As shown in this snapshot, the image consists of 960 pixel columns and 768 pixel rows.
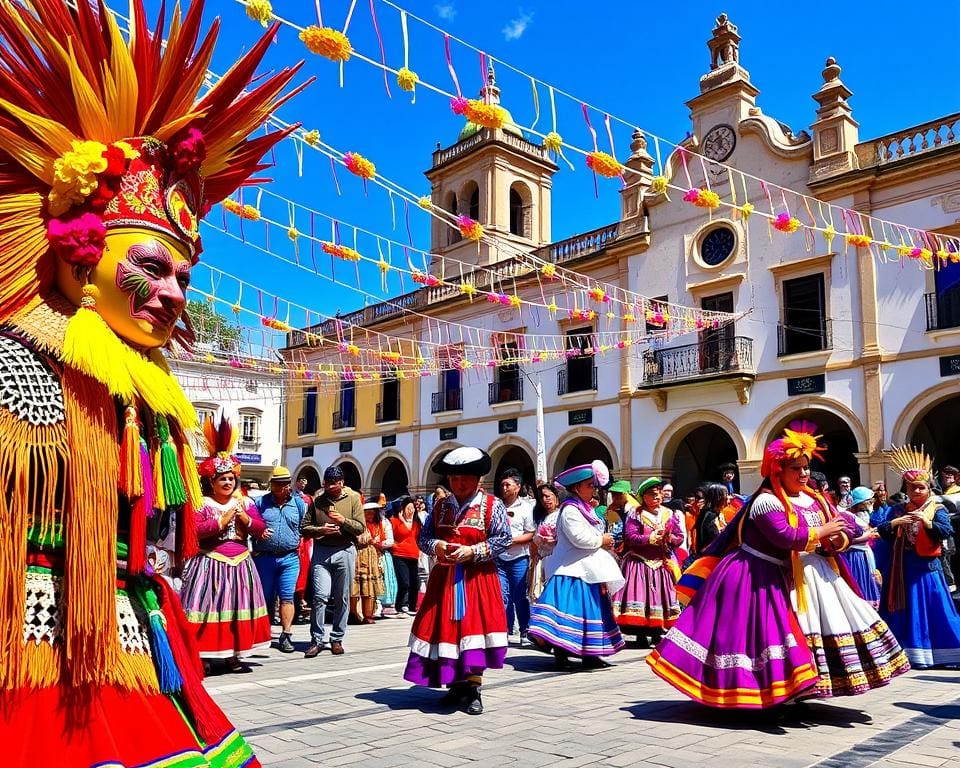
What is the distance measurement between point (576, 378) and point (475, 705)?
18721 mm

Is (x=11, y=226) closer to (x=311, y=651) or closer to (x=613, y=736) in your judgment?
(x=613, y=736)

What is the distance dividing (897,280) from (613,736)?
15577mm

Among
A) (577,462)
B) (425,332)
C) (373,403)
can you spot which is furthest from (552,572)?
(373,403)

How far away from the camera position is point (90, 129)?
2365 mm

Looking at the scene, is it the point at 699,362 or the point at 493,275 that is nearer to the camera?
the point at 699,362

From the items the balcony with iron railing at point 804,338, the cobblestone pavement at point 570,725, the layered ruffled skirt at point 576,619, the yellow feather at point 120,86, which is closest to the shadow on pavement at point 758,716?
the cobblestone pavement at point 570,725

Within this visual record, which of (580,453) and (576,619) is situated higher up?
(580,453)

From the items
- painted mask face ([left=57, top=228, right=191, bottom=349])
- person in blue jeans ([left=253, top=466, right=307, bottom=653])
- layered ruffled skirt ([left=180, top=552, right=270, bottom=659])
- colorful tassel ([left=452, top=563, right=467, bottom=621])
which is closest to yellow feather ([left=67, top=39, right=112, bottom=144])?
painted mask face ([left=57, top=228, right=191, bottom=349])

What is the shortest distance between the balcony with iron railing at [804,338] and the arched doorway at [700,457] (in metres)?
→ 3.80

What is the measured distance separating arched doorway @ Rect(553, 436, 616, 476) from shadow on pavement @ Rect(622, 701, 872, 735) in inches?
684

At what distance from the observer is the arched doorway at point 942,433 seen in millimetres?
19500

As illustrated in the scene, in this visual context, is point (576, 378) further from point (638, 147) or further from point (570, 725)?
point (570, 725)

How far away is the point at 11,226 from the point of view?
2.27m

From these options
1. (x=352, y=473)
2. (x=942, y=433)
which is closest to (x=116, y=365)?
(x=942, y=433)
